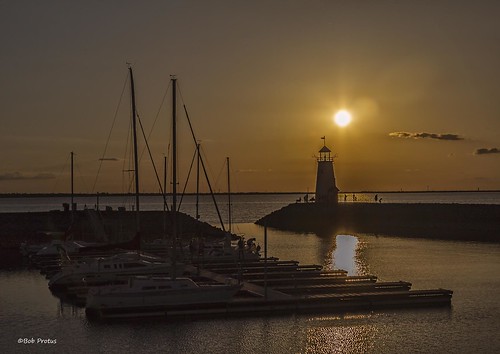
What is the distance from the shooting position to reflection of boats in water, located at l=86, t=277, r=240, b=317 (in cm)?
3059

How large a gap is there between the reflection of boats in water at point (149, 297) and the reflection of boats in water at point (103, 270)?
6550mm

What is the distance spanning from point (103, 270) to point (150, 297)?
8.39 metres

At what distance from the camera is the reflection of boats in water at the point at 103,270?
3831 cm

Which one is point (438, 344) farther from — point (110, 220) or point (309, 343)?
point (110, 220)

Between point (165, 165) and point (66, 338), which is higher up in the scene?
point (165, 165)

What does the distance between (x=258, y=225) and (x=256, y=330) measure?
285 feet

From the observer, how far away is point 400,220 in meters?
95.9

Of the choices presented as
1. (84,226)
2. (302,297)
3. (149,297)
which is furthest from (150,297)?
(84,226)

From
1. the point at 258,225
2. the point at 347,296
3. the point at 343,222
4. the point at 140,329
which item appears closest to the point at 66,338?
the point at 140,329

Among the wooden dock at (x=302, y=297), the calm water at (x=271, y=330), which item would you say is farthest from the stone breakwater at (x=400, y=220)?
the calm water at (x=271, y=330)

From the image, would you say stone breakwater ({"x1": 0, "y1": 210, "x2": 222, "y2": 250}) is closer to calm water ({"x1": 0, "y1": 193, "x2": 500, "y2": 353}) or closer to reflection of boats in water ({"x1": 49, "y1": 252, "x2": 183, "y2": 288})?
reflection of boats in water ({"x1": 49, "y1": 252, "x2": 183, "y2": 288})

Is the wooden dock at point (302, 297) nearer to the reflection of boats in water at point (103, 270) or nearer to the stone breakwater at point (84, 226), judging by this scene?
the reflection of boats in water at point (103, 270)

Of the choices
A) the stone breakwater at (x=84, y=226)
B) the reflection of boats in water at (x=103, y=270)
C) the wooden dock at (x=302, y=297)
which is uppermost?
the stone breakwater at (x=84, y=226)

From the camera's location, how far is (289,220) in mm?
107000
